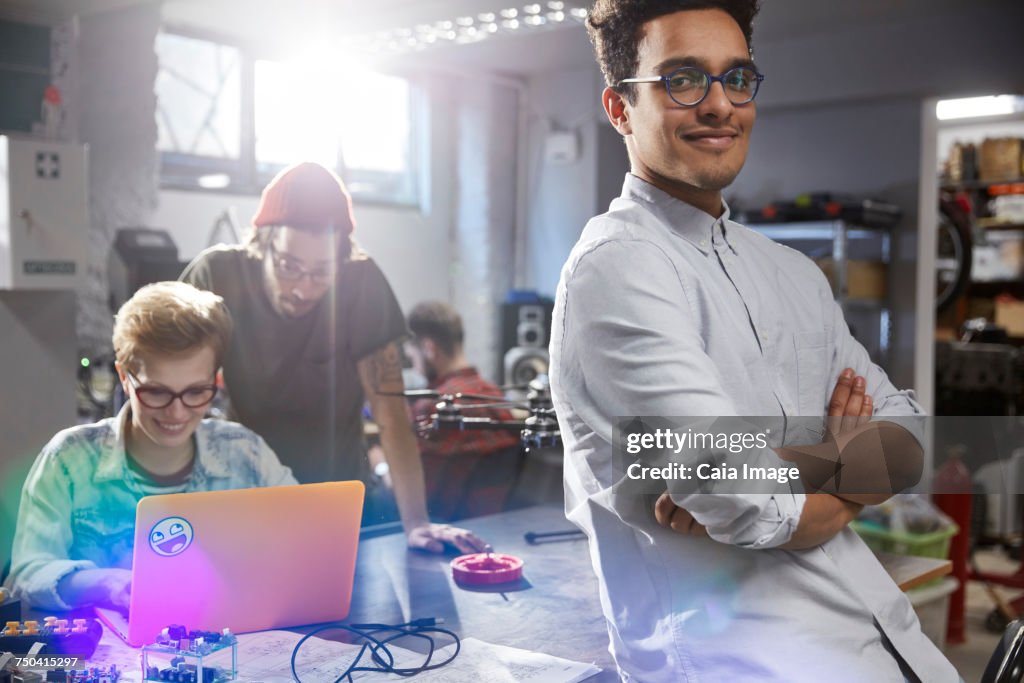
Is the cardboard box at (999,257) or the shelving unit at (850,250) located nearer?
the shelving unit at (850,250)

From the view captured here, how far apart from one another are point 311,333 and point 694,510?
4.71ft

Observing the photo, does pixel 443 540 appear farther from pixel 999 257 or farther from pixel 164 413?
pixel 999 257

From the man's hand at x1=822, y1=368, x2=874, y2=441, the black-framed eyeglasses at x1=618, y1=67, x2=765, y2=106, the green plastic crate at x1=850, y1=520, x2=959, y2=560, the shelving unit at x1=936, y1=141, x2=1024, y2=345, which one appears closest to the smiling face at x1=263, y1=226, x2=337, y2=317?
the black-framed eyeglasses at x1=618, y1=67, x2=765, y2=106

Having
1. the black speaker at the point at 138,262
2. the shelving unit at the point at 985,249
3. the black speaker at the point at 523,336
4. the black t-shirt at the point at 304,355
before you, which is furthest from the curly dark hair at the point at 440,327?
the shelving unit at the point at 985,249

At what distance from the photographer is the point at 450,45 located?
5395 mm

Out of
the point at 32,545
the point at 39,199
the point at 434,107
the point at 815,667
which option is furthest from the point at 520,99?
the point at 815,667

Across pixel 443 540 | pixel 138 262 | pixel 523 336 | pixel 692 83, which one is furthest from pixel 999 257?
pixel 692 83

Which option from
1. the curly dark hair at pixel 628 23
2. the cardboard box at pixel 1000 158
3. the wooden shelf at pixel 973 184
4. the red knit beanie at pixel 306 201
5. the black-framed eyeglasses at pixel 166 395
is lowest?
the black-framed eyeglasses at pixel 166 395

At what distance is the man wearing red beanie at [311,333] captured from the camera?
90.4 inches

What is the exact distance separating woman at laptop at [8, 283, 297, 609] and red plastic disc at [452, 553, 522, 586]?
1.39 feet

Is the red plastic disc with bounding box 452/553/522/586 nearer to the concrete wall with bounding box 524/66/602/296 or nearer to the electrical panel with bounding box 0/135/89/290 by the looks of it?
the electrical panel with bounding box 0/135/89/290

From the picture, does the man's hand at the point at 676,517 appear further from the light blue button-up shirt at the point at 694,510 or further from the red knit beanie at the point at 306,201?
the red knit beanie at the point at 306,201

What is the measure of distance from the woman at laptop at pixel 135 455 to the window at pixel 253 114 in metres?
3.20

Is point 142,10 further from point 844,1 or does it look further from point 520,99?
point 844,1
